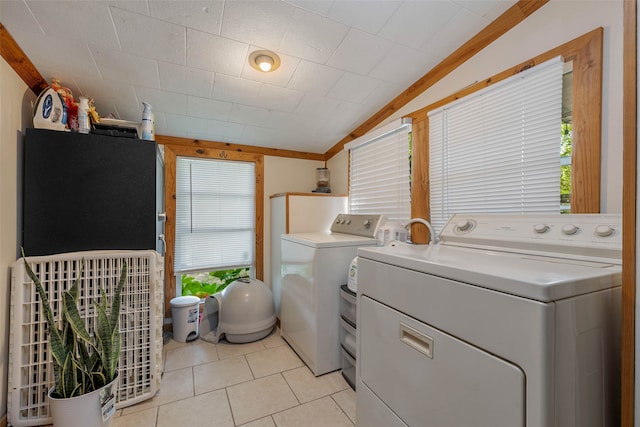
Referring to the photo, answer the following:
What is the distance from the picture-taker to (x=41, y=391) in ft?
4.75

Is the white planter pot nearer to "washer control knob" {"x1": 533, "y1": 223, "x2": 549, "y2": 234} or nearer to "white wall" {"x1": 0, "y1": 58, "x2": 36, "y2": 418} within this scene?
"white wall" {"x1": 0, "y1": 58, "x2": 36, "y2": 418}

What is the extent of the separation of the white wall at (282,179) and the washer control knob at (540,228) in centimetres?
258

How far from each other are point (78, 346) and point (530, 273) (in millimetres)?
2028

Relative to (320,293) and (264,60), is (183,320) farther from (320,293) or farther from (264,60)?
(264,60)

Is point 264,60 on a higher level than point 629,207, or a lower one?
higher

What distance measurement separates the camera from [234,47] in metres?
1.62

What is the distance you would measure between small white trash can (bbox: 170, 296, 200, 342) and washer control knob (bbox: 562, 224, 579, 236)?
2.75 m

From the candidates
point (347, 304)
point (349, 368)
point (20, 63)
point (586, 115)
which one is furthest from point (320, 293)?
point (20, 63)

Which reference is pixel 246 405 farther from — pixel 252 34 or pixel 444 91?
pixel 444 91

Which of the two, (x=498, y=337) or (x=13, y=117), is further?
(x=13, y=117)

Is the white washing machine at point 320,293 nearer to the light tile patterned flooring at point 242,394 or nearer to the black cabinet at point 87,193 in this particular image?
the light tile patterned flooring at point 242,394

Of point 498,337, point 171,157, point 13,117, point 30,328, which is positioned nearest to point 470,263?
point 498,337

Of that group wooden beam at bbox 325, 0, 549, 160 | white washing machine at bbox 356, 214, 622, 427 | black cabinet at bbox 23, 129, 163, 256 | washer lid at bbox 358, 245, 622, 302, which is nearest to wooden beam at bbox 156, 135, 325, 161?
wooden beam at bbox 325, 0, 549, 160

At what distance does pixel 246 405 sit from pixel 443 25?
8.53 ft
